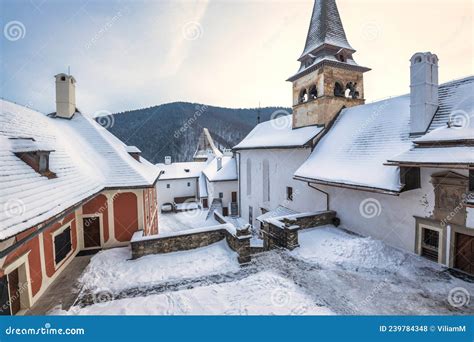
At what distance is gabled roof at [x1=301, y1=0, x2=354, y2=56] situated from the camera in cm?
1545

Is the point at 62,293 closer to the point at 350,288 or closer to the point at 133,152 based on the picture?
the point at 350,288

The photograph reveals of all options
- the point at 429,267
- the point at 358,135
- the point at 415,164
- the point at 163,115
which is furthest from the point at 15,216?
the point at 163,115

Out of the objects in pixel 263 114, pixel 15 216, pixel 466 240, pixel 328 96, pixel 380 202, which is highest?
pixel 263 114

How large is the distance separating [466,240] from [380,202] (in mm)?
2872

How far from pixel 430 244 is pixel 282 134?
473 inches

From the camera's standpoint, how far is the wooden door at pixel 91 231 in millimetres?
9969

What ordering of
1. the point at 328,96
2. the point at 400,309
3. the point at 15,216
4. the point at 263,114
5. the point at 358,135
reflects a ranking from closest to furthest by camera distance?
the point at 15,216
the point at 400,309
the point at 358,135
the point at 328,96
the point at 263,114

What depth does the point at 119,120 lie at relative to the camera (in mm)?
73125

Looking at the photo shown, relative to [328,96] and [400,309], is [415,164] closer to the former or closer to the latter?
[400,309]

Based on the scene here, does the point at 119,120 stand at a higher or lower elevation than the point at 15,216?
higher

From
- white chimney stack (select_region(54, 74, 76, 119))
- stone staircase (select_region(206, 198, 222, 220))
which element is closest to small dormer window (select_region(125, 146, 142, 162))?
white chimney stack (select_region(54, 74, 76, 119))

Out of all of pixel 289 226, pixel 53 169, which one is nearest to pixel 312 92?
pixel 289 226

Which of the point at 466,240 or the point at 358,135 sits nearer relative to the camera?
the point at 466,240

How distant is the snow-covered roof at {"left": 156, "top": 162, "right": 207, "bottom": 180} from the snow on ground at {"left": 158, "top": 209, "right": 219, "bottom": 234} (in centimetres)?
772
